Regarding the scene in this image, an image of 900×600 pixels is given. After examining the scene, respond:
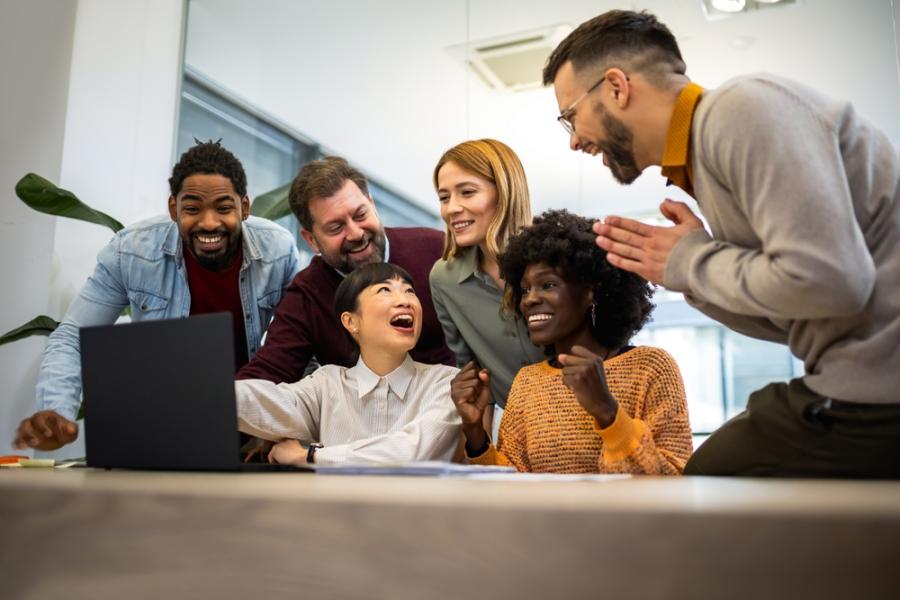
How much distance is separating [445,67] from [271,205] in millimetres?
1174

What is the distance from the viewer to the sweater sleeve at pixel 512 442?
6.17 feet

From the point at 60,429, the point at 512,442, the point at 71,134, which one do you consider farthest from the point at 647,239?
the point at 71,134

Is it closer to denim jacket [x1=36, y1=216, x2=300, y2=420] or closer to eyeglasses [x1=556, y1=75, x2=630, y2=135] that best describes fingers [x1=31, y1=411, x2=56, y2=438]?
denim jacket [x1=36, y1=216, x2=300, y2=420]

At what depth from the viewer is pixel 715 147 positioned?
1246mm

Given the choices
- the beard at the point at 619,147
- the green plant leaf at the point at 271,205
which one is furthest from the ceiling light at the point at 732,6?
the beard at the point at 619,147

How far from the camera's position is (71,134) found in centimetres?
374

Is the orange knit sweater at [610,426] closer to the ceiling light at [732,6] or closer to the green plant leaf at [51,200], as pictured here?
the green plant leaf at [51,200]

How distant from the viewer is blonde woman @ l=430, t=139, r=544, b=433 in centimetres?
222

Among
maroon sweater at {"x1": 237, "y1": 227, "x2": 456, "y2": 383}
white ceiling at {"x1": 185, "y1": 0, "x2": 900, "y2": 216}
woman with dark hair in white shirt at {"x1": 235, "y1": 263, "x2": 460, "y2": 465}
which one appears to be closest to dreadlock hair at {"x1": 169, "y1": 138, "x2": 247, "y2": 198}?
maroon sweater at {"x1": 237, "y1": 227, "x2": 456, "y2": 383}

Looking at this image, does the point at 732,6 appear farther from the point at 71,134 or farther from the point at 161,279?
the point at 71,134

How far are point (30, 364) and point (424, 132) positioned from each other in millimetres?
2223

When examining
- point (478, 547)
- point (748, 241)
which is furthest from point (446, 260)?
point (478, 547)

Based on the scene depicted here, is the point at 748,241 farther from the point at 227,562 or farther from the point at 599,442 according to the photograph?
the point at 227,562

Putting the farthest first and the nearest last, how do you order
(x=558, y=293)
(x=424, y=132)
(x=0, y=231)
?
1. (x=424, y=132)
2. (x=0, y=231)
3. (x=558, y=293)
